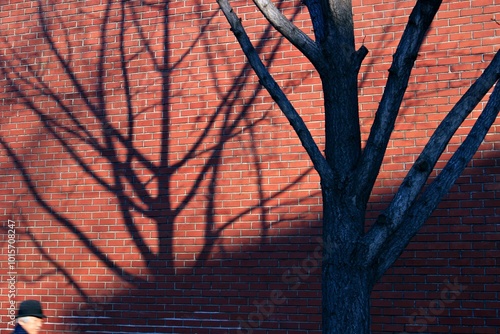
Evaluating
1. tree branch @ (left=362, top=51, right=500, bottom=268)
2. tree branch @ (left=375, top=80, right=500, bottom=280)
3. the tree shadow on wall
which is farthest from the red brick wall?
tree branch @ (left=362, top=51, right=500, bottom=268)

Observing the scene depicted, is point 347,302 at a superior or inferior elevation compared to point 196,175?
inferior

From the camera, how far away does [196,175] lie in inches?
359

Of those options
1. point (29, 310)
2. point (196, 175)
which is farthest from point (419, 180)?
point (196, 175)

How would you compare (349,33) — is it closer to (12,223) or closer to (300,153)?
(300,153)

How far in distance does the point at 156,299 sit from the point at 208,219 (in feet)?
3.96

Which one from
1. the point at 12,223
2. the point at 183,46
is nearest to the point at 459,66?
the point at 183,46

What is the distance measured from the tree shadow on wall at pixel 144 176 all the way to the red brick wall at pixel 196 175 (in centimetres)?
2

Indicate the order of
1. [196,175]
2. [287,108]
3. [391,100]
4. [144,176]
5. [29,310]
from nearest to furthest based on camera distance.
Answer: [29,310]
[391,100]
[287,108]
[196,175]
[144,176]

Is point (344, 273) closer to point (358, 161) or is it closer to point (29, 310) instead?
point (358, 161)

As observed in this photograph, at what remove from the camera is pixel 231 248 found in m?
8.84

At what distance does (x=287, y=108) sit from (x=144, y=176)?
4.13m

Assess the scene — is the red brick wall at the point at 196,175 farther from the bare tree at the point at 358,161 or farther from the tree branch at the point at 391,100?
the tree branch at the point at 391,100

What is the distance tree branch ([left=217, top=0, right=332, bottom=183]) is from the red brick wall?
2853mm

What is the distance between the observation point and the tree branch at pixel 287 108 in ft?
18.0
